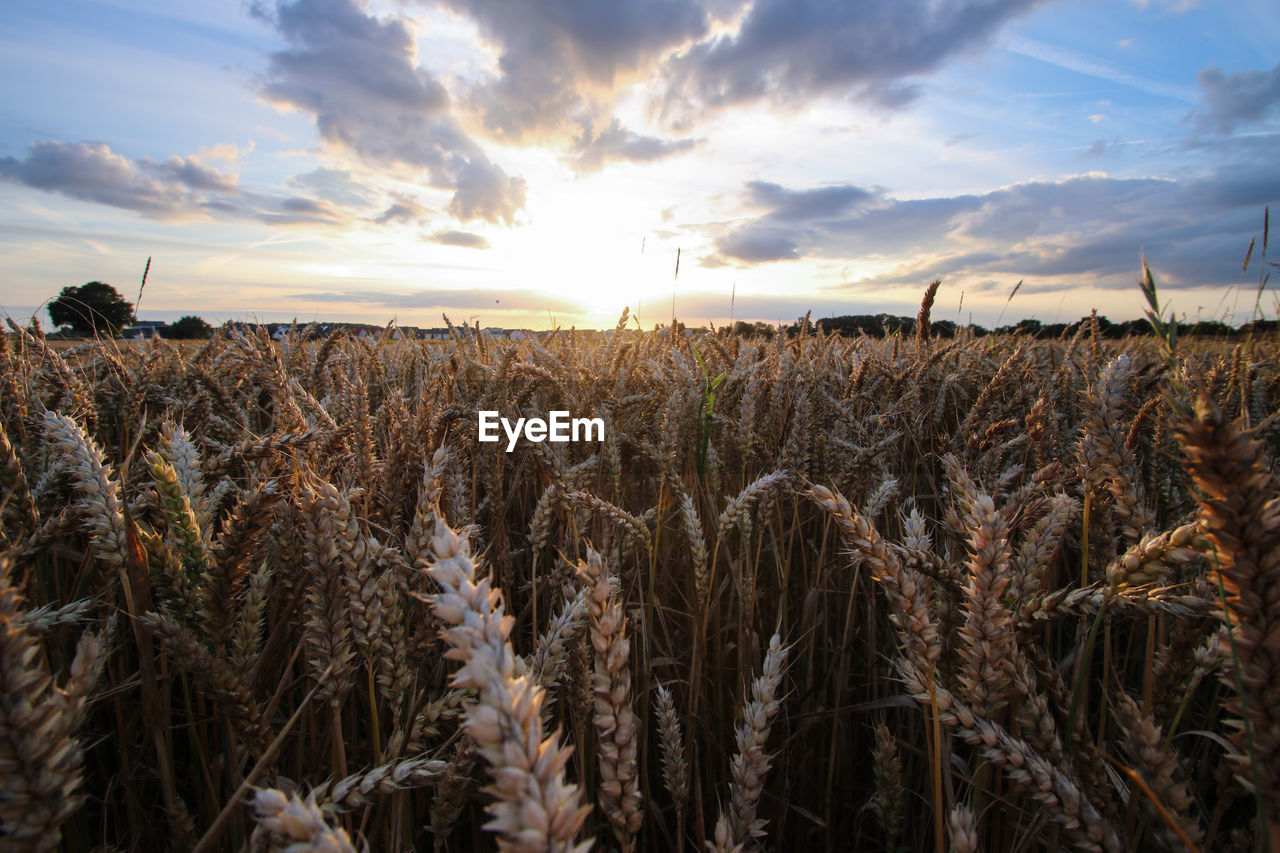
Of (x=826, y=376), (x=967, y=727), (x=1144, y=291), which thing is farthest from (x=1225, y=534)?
(x=826, y=376)

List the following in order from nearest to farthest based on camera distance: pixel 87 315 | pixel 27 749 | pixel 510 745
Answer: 1. pixel 510 745
2. pixel 27 749
3. pixel 87 315

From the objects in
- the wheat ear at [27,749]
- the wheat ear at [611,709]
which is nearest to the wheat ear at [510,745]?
the wheat ear at [611,709]

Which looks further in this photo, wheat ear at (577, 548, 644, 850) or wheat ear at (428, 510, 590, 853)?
wheat ear at (577, 548, 644, 850)

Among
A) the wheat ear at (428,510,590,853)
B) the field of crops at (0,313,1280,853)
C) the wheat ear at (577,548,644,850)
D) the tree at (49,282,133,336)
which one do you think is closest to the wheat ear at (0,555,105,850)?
the field of crops at (0,313,1280,853)

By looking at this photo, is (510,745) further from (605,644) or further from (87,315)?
(87,315)

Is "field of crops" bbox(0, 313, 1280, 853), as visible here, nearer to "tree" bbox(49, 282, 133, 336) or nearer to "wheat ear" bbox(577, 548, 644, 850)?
"wheat ear" bbox(577, 548, 644, 850)

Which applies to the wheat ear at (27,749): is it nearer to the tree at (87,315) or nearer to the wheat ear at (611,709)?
the wheat ear at (611,709)

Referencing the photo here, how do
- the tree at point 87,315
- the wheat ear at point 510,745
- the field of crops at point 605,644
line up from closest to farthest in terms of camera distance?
the wheat ear at point 510,745, the field of crops at point 605,644, the tree at point 87,315

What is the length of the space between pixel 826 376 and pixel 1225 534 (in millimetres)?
2777

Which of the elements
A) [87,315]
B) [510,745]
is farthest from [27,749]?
[87,315]

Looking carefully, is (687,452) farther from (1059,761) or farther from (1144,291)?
(1144,291)

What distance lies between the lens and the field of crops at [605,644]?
1.82ft

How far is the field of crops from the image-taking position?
0.56m

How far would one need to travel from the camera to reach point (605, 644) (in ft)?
2.36
